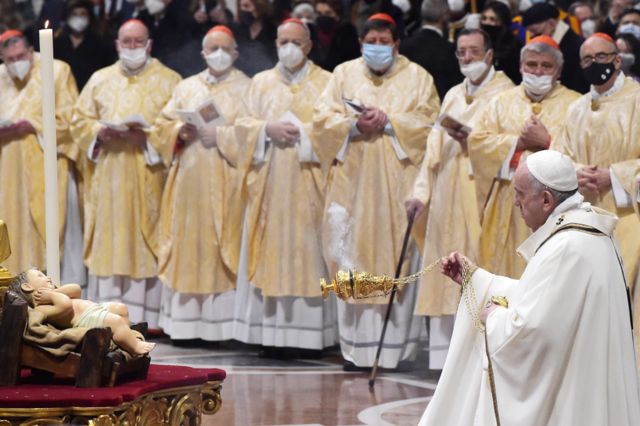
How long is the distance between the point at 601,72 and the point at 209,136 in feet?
10.9

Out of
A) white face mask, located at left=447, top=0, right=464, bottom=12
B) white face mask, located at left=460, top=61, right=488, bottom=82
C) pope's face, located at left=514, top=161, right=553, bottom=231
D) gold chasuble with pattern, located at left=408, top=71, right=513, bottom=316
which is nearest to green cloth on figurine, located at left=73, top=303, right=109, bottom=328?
pope's face, located at left=514, top=161, right=553, bottom=231

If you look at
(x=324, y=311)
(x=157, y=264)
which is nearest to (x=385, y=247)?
(x=324, y=311)

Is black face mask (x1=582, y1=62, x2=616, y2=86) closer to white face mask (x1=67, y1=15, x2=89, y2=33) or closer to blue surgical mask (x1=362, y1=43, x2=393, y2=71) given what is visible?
blue surgical mask (x1=362, y1=43, x2=393, y2=71)

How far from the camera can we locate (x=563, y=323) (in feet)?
16.6

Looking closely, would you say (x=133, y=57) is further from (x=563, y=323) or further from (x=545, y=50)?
(x=563, y=323)

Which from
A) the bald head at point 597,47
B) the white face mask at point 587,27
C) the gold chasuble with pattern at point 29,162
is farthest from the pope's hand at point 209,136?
the white face mask at point 587,27

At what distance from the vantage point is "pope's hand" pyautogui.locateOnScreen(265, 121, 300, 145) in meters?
10.1

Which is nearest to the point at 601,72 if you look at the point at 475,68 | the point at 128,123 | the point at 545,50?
the point at 545,50

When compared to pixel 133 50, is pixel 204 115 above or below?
below

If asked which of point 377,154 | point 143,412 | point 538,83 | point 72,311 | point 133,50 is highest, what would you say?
point 133,50

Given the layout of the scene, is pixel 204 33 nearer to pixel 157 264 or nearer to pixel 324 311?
pixel 157 264

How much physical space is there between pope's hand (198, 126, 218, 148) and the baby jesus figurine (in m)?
6.30

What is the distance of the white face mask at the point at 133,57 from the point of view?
437 inches

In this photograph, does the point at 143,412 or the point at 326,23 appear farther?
the point at 326,23
